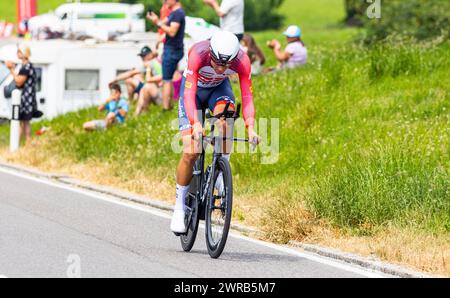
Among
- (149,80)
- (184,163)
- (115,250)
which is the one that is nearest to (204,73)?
(184,163)

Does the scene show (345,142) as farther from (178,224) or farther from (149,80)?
(149,80)

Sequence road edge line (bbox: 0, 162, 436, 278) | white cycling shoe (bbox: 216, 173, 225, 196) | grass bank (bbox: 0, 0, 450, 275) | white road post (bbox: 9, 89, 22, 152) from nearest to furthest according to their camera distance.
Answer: road edge line (bbox: 0, 162, 436, 278) < white cycling shoe (bbox: 216, 173, 225, 196) < grass bank (bbox: 0, 0, 450, 275) < white road post (bbox: 9, 89, 22, 152)

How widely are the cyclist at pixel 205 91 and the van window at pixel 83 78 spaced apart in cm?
1679

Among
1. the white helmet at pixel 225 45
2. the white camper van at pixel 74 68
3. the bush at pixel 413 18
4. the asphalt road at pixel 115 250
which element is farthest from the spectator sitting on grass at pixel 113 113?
the bush at pixel 413 18

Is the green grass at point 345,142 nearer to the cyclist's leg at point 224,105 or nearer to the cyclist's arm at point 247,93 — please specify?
the cyclist's leg at point 224,105

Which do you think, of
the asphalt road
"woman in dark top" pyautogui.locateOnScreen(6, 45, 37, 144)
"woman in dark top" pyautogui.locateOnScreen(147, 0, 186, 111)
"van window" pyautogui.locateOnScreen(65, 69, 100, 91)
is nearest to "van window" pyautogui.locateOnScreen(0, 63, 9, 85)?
"van window" pyautogui.locateOnScreen(65, 69, 100, 91)

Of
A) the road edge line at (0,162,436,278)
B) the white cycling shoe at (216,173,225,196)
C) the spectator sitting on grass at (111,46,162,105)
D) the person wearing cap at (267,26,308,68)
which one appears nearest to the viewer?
the road edge line at (0,162,436,278)

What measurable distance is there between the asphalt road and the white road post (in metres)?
5.94

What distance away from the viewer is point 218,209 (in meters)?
10.6

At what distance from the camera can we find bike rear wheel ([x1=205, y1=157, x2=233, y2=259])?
33.3 ft

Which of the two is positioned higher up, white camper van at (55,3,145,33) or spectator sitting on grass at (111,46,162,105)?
spectator sitting on grass at (111,46,162,105)

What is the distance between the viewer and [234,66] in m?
10.5

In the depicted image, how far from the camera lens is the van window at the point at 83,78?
2755cm

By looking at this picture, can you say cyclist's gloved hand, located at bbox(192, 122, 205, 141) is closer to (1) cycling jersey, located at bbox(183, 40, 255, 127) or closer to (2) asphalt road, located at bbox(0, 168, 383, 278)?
(1) cycling jersey, located at bbox(183, 40, 255, 127)
